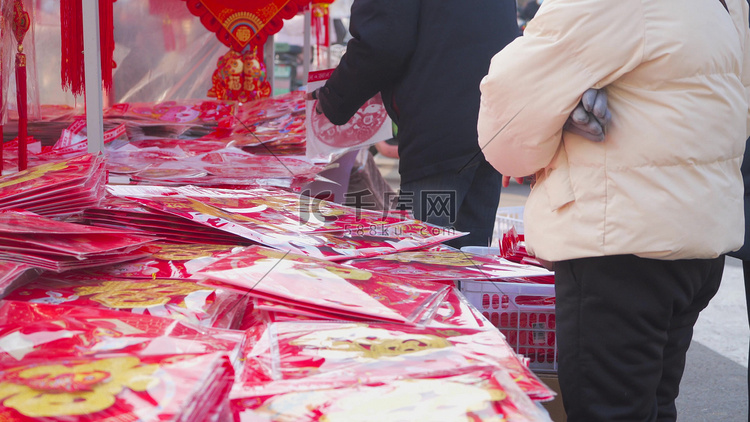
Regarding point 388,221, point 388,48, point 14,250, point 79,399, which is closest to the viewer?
point 79,399

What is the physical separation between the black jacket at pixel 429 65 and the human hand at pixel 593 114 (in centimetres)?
85

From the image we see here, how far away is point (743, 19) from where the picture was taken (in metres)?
1.23

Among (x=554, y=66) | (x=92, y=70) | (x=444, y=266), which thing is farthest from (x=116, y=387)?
(x=92, y=70)

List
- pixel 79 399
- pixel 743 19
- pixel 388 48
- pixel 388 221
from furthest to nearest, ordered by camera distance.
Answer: pixel 388 48
pixel 388 221
pixel 743 19
pixel 79 399

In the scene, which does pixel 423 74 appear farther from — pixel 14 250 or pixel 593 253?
pixel 14 250

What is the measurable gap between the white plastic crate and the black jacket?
743 mm

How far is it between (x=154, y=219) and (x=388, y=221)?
0.51 meters

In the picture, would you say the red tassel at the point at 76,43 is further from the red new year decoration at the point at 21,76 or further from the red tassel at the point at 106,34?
the red new year decoration at the point at 21,76

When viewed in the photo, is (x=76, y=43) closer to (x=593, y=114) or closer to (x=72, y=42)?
(x=72, y=42)

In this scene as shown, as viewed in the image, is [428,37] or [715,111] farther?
[428,37]

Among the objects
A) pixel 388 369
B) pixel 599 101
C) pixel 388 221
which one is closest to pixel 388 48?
pixel 388 221

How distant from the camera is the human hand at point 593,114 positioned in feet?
3.63

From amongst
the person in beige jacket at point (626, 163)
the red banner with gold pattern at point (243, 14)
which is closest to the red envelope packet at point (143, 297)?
the person in beige jacket at point (626, 163)

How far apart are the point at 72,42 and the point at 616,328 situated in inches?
62.7
